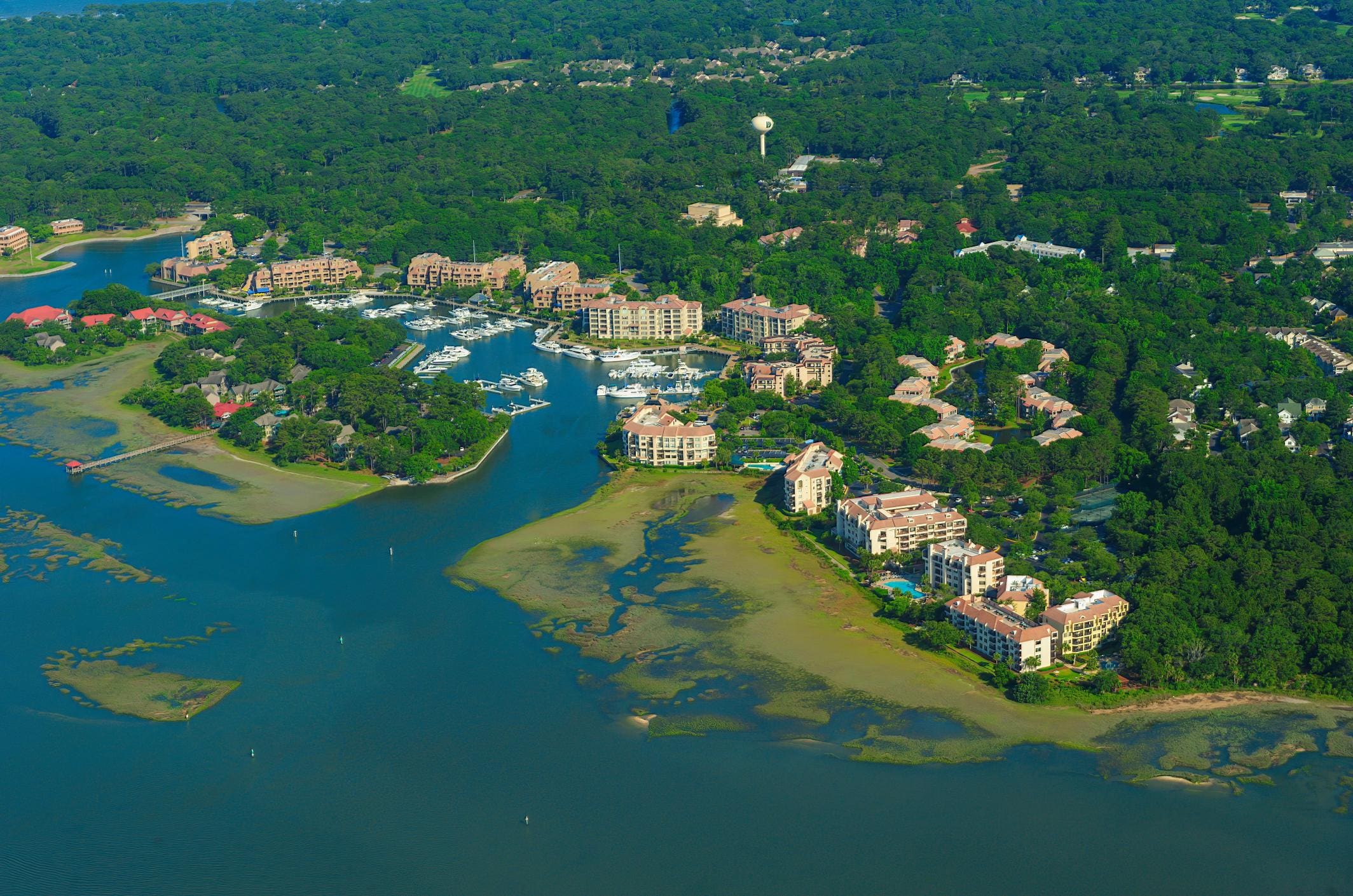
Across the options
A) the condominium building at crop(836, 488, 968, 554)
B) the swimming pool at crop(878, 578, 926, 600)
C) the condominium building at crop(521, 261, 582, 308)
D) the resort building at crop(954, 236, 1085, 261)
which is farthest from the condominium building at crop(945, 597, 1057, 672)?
the condominium building at crop(521, 261, 582, 308)

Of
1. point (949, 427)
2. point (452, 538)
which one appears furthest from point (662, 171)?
point (452, 538)

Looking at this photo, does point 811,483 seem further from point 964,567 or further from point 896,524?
point 964,567

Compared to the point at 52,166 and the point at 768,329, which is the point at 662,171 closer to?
the point at 768,329

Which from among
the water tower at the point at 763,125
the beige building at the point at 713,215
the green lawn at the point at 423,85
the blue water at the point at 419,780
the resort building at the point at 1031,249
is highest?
the green lawn at the point at 423,85

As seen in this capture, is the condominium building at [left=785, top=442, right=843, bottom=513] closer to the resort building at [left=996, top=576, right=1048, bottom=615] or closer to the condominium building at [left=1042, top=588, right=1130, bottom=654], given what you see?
the resort building at [left=996, top=576, right=1048, bottom=615]

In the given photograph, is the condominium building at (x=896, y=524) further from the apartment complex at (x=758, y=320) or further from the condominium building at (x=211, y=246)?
the condominium building at (x=211, y=246)

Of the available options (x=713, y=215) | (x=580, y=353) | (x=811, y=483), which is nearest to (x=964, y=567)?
(x=811, y=483)

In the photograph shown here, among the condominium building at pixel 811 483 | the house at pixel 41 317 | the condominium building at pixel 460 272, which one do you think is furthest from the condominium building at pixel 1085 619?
the house at pixel 41 317
